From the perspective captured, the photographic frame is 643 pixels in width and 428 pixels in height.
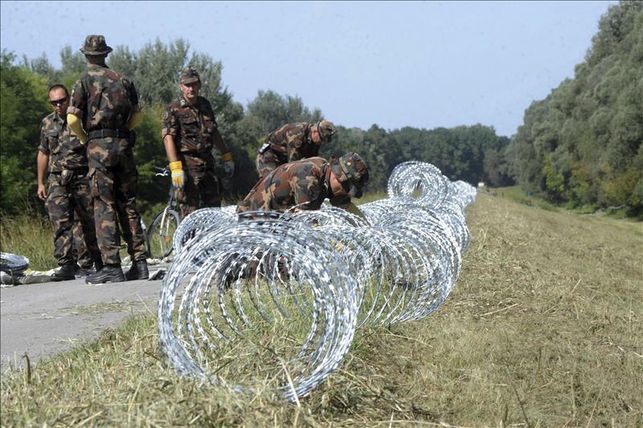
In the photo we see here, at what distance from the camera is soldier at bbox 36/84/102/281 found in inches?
500

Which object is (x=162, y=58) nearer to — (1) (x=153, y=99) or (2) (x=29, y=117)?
(1) (x=153, y=99)

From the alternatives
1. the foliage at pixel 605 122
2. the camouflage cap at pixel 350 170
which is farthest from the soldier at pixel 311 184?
the foliage at pixel 605 122

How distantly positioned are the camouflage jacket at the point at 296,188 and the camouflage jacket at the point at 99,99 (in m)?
1.87

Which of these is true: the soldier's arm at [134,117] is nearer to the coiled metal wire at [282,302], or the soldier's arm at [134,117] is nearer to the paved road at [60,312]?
the paved road at [60,312]

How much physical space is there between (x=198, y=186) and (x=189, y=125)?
31.7 inches

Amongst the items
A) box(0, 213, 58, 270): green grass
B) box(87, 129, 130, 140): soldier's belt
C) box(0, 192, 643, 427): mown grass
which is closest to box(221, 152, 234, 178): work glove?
box(87, 129, 130, 140): soldier's belt

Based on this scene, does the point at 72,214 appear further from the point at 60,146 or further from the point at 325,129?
the point at 325,129

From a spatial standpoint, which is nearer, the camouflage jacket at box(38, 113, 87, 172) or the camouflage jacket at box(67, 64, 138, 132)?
the camouflage jacket at box(67, 64, 138, 132)

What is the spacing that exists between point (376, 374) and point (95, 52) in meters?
6.07

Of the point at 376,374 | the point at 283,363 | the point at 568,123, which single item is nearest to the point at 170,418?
the point at 283,363

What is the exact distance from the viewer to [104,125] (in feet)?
36.1

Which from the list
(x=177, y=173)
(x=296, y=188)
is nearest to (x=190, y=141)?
(x=177, y=173)

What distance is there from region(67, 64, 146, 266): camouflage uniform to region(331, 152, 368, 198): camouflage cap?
3.02 metres

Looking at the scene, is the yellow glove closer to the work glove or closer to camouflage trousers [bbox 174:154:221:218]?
camouflage trousers [bbox 174:154:221:218]
